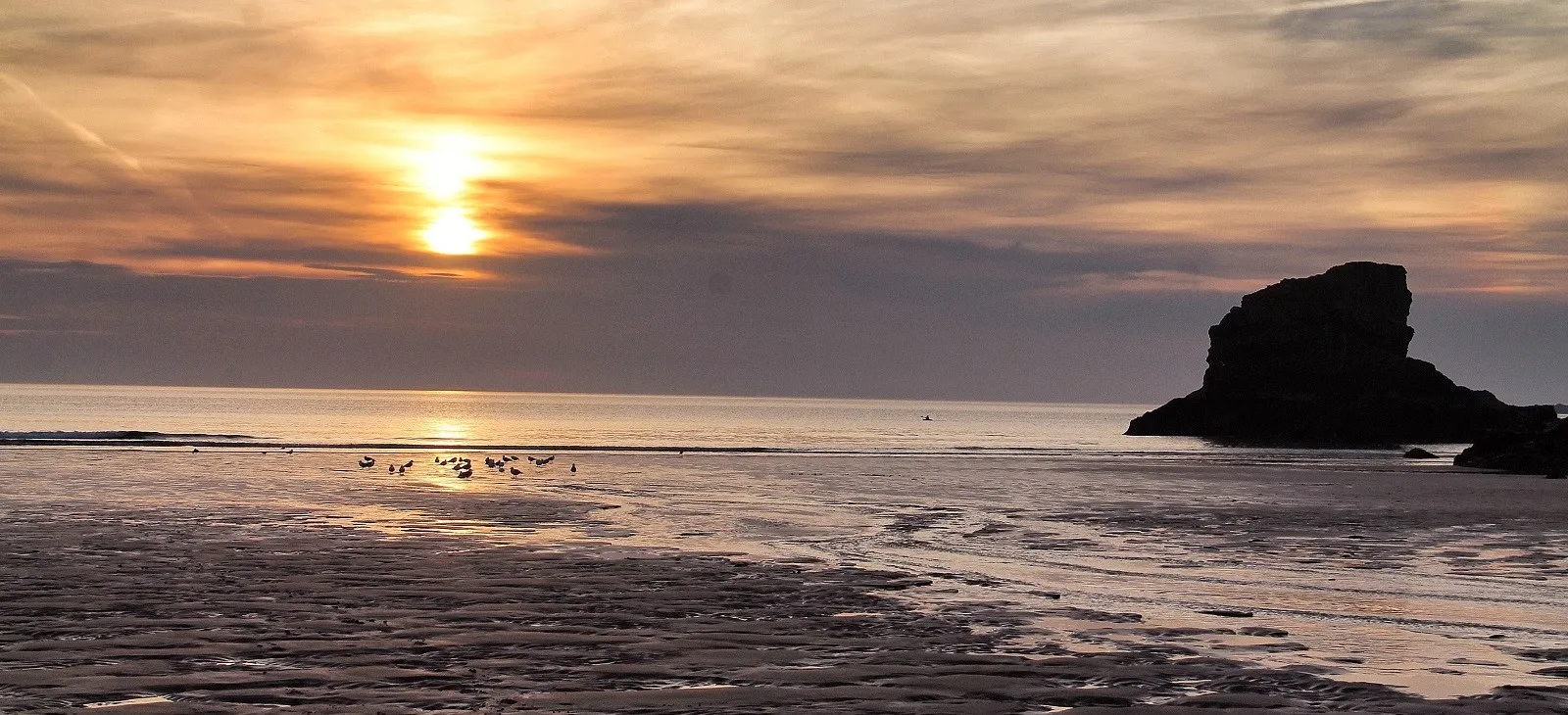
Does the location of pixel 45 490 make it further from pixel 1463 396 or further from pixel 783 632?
pixel 1463 396

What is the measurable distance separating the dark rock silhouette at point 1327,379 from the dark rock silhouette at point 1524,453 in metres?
62.1

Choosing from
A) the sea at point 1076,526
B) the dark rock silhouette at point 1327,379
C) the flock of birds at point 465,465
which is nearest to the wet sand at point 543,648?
the sea at point 1076,526

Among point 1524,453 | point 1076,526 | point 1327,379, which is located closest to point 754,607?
point 1076,526

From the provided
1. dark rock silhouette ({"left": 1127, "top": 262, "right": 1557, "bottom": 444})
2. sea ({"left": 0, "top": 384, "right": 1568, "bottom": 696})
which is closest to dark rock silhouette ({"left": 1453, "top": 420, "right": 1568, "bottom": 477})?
sea ({"left": 0, "top": 384, "right": 1568, "bottom": 696})

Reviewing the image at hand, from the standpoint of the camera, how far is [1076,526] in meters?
29.6

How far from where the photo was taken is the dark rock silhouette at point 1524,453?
5850cm

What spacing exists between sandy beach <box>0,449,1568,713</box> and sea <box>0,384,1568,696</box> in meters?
0.13

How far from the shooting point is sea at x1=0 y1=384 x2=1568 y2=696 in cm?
1498

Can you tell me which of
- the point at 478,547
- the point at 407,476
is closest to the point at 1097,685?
the point at 478,547

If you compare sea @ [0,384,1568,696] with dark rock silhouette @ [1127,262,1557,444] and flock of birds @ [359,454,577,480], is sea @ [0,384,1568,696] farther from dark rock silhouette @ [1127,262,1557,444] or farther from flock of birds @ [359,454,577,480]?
dark rock silhouette @ [1127,262,1557,444]

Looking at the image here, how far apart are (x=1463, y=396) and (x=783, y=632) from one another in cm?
13973

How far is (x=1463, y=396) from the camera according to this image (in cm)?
13600

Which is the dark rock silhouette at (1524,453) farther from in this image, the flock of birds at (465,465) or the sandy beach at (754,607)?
the flock of birds at (465,465)

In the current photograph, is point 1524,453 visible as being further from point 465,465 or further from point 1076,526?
point 465,465
